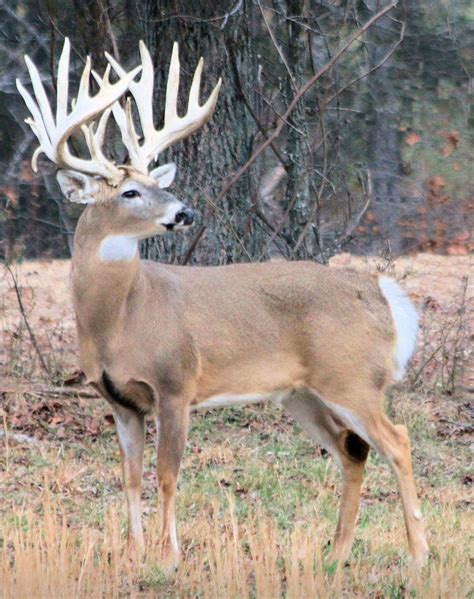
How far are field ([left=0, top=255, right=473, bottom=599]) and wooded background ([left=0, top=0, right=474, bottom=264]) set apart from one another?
3.98 feet

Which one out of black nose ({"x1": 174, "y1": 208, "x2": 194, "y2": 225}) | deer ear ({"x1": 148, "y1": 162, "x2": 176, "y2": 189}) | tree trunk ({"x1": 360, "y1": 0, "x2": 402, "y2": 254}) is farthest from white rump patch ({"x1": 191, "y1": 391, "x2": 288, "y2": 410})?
tree trunk ({"x1": 360, "y1": 0, "x2": 402, "y2": 254})

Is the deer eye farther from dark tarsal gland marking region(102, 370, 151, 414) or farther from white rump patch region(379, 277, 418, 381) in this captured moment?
white rump patch region(379, 277, 418, 381)

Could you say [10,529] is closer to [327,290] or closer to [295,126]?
[327,290]

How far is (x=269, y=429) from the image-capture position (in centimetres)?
1035

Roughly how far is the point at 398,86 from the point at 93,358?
1519 centimetres

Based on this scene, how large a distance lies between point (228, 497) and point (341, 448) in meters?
0.73

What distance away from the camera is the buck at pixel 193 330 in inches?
284

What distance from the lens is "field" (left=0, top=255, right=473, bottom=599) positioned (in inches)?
248

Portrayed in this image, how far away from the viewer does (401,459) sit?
746 centimetres

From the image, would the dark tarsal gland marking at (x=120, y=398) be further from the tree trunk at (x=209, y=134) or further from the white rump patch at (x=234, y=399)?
the tree trunk at (x=209, y=134)

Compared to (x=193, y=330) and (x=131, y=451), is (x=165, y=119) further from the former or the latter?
(x=131, y=451)

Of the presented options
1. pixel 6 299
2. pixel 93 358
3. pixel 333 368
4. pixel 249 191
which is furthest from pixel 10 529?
pixel 6 299

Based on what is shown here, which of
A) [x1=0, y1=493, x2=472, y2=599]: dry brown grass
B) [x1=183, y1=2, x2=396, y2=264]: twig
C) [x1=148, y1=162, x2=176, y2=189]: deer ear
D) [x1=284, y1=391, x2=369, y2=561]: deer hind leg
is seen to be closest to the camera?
[x1=0, y1=493, x2=472, y2=599]: dry brown grass

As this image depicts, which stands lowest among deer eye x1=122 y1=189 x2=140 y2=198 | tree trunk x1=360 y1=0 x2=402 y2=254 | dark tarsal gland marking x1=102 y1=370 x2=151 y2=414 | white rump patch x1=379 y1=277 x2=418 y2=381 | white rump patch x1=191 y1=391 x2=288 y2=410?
tree trunk x1=360 y1=0 x2=402 y2=254
